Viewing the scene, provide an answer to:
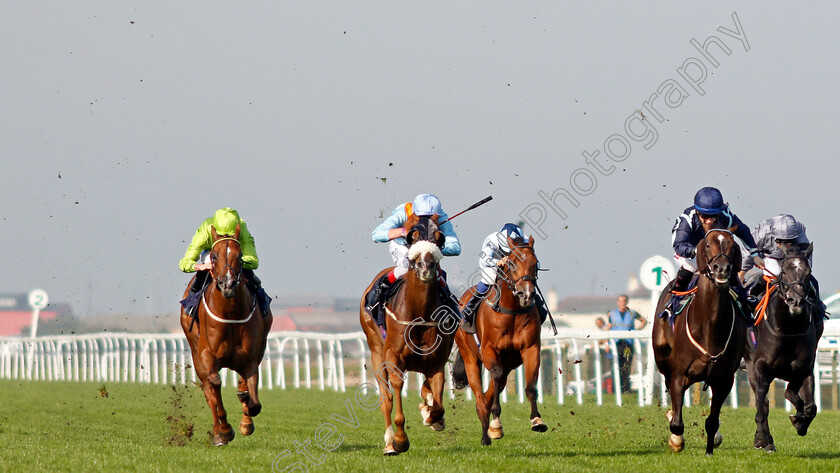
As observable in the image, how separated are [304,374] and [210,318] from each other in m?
12.3

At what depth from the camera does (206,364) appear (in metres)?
9.91

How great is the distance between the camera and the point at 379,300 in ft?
31.3

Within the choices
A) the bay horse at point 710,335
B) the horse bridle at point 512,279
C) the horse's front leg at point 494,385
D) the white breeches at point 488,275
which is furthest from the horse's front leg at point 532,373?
the bay horse at point 710,335

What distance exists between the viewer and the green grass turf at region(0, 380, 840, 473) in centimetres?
809

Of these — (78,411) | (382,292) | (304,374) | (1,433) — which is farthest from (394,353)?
(304,374)

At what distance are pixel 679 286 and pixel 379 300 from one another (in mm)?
2489

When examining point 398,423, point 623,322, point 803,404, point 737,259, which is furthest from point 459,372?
point 623,322

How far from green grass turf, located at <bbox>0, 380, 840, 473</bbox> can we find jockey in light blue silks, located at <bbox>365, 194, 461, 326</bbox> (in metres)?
1.21

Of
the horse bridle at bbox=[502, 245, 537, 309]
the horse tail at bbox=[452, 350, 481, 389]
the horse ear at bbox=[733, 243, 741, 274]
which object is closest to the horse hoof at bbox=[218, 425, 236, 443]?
the horse bridle at bbox=[502, 245, 537, 309]

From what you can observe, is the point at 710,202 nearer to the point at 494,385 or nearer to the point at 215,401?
the point at 494,385

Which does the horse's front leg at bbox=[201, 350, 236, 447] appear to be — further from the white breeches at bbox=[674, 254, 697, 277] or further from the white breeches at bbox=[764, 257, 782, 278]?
the white breeches at bbox=[764, 257, 782, 278]

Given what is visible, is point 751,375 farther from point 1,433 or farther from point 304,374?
point 304,374

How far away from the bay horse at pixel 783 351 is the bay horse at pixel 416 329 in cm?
258

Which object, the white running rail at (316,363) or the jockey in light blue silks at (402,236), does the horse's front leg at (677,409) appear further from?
the white running rail at (316,363)
